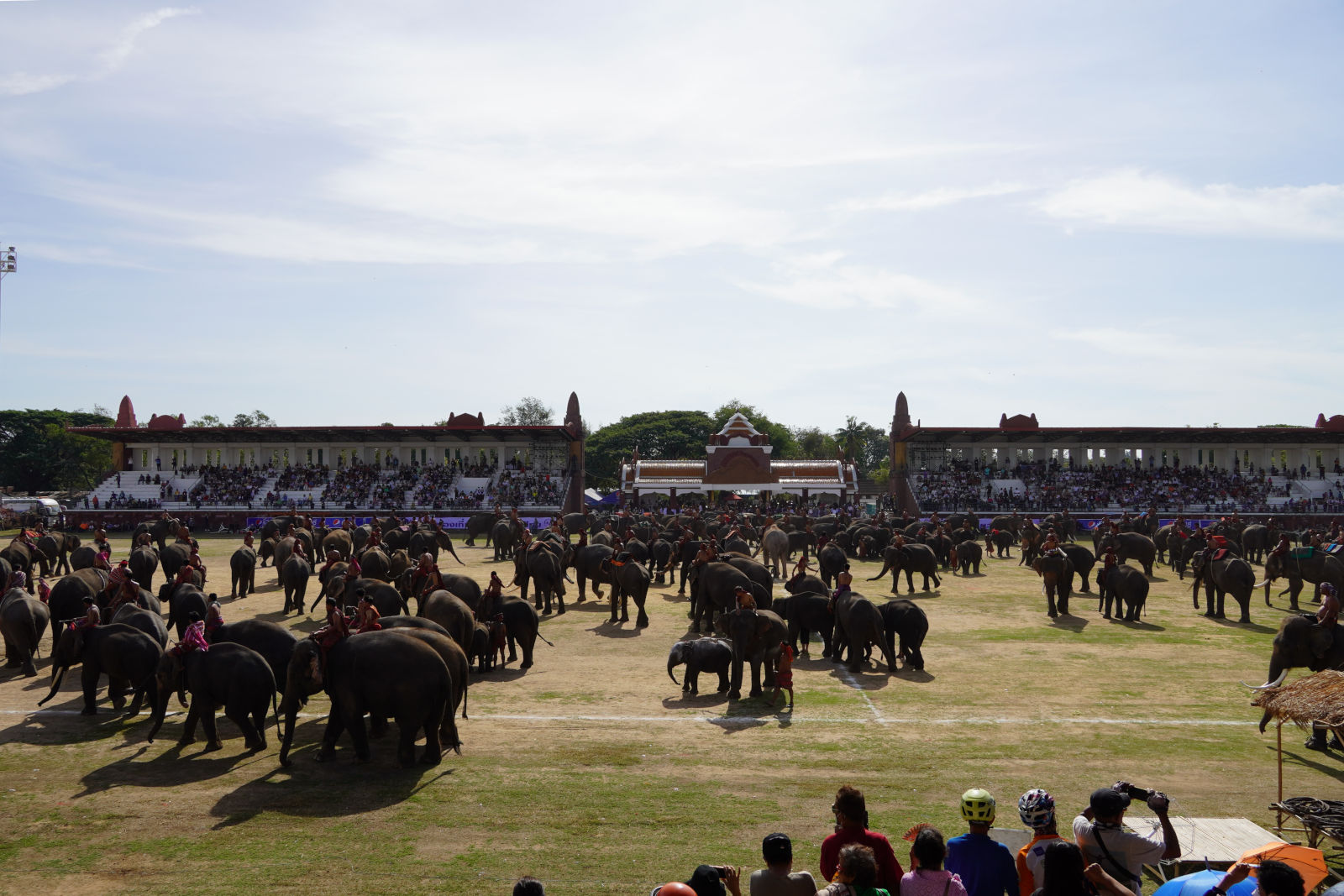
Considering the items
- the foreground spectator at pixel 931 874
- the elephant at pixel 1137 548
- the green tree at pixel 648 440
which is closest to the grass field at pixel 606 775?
the foreground spectator at pixel 931 874

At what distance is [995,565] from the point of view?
39.2 m

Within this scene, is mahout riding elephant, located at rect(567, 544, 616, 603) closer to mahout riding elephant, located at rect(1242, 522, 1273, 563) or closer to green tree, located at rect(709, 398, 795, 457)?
mahout riding elephant, located at rect(1242, 522, 1273, 563)

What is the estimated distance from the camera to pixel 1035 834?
6.16 m

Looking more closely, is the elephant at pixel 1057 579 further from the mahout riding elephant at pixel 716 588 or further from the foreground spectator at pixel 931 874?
the foreground spectator at pixel 931 874

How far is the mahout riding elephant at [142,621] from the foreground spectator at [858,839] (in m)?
12.3

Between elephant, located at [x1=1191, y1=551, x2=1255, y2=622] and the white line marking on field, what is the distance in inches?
445

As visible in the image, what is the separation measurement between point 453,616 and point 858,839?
10770 mm

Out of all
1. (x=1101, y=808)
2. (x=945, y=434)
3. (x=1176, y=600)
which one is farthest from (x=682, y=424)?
(x=1101, y=808)

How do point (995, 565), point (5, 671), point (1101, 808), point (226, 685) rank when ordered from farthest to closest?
point (995, 565) < point (5, 671) < point (226, 685) < point (1101, 808)

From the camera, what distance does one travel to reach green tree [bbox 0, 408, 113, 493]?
95250 mm

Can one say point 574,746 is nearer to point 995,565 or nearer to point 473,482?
point 995,565

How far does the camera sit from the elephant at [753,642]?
15562 mm

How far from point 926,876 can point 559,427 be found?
200 ft

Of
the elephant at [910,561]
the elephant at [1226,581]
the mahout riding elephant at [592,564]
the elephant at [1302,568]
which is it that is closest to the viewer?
the elephant at [1226,581]
